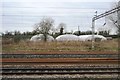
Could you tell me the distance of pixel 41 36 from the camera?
40594mm

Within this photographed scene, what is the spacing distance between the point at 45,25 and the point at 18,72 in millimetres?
35703

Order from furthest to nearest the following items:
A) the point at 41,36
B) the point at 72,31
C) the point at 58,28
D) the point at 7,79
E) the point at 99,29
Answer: the point at 72,31 → the point at 58,28 → the point at 99,29 → the point at 41,36 → the point at 7,79

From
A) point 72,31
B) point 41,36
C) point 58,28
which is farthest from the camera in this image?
point 72,31

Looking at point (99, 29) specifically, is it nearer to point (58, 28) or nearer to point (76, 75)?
point (58, 28)

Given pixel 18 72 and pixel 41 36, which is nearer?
pixel 18 72

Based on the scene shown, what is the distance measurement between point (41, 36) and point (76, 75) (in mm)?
31823

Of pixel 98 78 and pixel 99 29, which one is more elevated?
pixel 99 29

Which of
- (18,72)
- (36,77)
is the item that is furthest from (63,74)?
(18,72)

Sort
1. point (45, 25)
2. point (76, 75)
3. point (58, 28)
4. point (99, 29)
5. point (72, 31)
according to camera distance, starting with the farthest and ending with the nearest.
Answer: point (72, 31) < point (58, 28) < point (99, 29) < point (45, 25) < point (76, 75)

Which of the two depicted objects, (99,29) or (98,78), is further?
(99,29)

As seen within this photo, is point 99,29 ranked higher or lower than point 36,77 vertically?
higher

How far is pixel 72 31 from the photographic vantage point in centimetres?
5694

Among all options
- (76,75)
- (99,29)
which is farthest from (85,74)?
(99,29)

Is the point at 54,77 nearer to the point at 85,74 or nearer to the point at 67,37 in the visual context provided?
the point at 85,74
